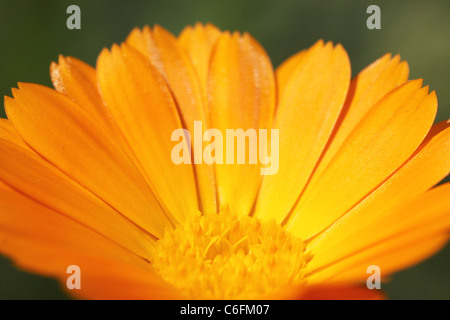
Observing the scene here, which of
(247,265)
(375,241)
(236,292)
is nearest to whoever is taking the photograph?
(375,241)

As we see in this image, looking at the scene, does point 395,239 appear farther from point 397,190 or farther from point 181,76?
point 181,76

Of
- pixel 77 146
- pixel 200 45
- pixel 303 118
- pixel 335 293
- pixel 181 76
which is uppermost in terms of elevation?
pixel 200 45

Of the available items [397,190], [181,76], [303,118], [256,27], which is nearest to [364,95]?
[303,118]

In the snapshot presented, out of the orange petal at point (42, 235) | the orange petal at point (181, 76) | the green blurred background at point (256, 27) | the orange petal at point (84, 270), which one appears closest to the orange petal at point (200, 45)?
the orange petal at point (181, 76)
